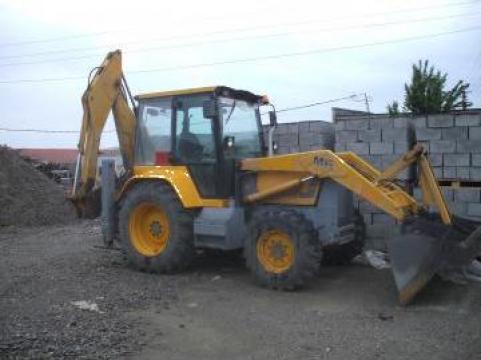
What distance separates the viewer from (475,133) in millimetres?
9000

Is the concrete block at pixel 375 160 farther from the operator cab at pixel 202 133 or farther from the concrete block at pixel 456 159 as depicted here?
the operator cab at pixel 202 133

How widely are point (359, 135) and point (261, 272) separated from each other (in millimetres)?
3105

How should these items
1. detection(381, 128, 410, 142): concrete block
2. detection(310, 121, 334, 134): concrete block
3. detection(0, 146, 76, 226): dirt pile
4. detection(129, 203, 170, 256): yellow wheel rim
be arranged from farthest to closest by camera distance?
detection(0, 146, 76, 226): dirt pile < detection(310, 121, 334, 134): concrete block < detection(381, 128, 410, 142): concrete block < detection(129, 203, 170, 256): yellow wheel rim

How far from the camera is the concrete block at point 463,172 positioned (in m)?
9.08

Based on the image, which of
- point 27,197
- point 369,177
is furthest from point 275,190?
point 27,197

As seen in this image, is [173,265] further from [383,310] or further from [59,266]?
[383,310]

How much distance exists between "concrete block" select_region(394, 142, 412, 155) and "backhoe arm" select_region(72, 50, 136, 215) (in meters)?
3.87

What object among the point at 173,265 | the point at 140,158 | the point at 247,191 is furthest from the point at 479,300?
the point at 140,158

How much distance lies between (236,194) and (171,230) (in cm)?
98

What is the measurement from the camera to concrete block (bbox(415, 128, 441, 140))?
9.27 m

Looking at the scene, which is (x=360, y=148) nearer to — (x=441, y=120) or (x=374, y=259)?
(x=441, y=120)

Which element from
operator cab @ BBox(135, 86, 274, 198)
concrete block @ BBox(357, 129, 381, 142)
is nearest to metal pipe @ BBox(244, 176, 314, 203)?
operator cab @ BBox(135, 86, 274, 198)

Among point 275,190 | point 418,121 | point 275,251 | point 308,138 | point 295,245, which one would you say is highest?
point 418,121

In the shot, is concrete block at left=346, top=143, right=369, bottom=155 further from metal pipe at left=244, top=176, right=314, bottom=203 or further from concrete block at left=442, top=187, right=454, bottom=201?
metal pipe at left=244, top=176, right=314, bottom=203
